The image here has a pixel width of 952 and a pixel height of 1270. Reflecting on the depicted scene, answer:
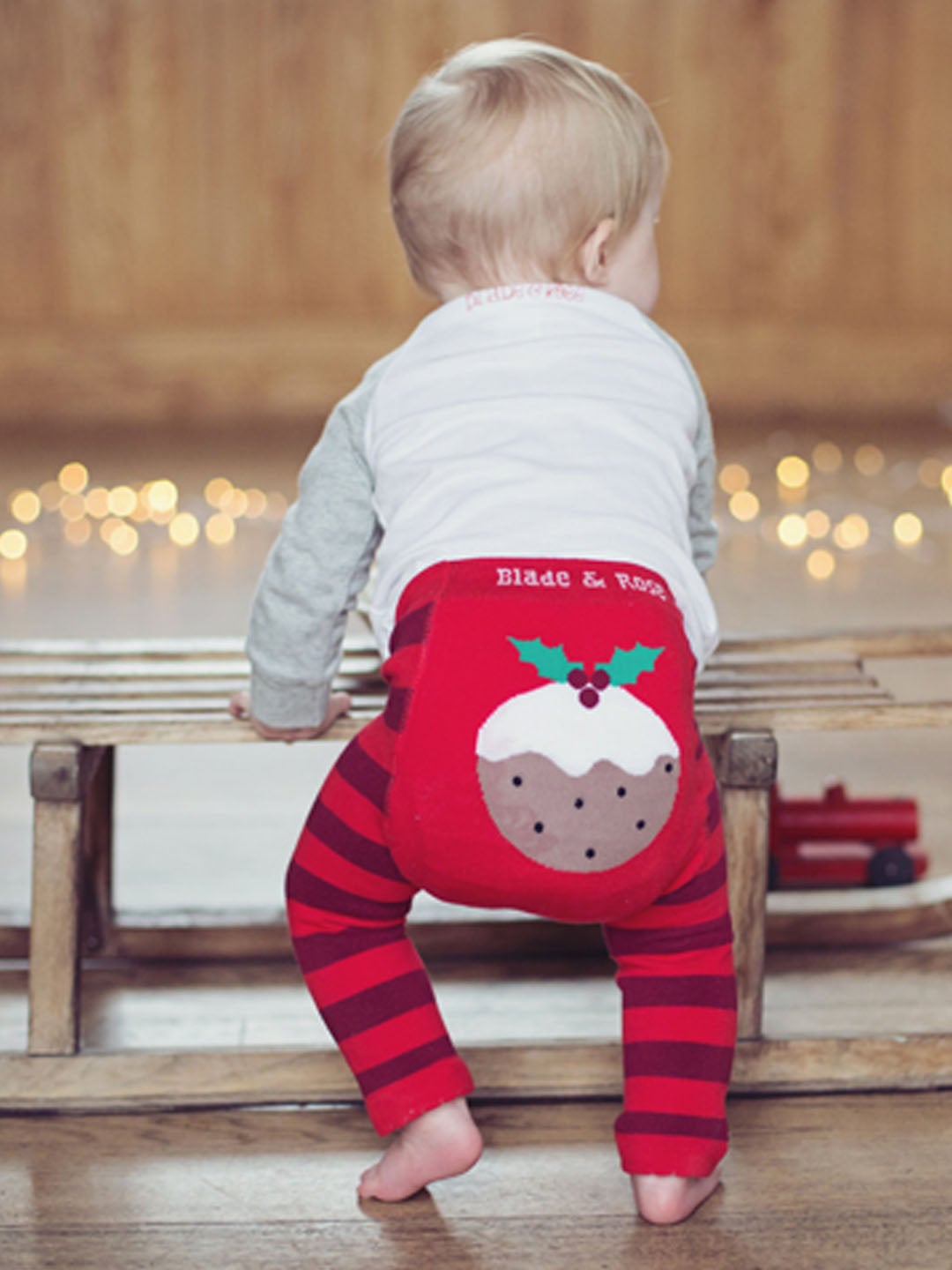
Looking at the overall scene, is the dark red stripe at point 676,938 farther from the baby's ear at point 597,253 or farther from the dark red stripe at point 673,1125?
the baby's ear at point 597,253

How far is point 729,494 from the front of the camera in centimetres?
353

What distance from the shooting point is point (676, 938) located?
1.01 m

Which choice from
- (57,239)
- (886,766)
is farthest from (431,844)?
(57,239)

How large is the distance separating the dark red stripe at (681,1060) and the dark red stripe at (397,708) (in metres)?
0.24

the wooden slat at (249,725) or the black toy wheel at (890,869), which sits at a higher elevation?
the wooden slat at (249,725)

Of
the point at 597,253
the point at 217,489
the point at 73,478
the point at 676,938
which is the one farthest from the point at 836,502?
the point at 676,938

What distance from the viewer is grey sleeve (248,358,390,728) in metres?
1.11

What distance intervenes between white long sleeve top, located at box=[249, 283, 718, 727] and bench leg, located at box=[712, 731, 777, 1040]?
0.26 feet

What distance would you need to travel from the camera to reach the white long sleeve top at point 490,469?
1.02m

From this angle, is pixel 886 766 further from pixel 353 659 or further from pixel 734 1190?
pixel 734 1190

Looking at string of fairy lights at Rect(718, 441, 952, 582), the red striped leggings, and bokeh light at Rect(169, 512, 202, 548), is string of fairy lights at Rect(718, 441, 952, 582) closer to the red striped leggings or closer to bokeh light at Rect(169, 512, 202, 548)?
bokeh light at Rect(169, 512, 202, 548)

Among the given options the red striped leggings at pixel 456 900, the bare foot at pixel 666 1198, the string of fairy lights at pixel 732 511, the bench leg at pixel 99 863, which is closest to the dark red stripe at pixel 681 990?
the red striped leggings at pixel 456 900

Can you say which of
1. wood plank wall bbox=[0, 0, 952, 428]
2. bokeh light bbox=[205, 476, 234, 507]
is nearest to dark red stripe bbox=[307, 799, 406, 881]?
bokeh light bbox=[205, 476, 234, 507]

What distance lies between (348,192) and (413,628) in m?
3.60
